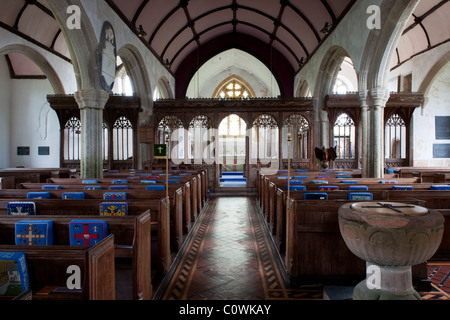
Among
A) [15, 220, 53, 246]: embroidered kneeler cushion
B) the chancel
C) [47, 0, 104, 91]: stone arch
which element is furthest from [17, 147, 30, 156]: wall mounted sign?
[15, 220, 53, 246]: embroidered kneeler cushion

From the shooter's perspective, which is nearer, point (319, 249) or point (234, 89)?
point (319, 249)

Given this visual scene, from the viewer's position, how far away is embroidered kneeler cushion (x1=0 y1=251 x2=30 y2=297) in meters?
1.87

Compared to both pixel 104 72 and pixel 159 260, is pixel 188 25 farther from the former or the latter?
pixel 159 260

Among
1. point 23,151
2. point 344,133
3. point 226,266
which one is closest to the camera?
point 226,266

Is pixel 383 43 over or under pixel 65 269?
over

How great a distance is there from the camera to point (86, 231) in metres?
2.67

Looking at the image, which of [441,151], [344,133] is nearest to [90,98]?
[344,133]

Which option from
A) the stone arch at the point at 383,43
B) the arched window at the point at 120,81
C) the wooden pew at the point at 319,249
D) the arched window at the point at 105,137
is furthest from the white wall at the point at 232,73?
the wooden pew at the point at 319,249

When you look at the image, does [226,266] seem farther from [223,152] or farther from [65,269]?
[223,152]

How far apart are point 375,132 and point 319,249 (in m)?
5.87

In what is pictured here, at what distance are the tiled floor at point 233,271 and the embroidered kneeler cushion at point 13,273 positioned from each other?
4.41 feet

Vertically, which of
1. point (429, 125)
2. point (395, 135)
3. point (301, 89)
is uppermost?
point (301, 89)

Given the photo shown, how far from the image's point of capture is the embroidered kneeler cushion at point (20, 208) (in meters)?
3.57
